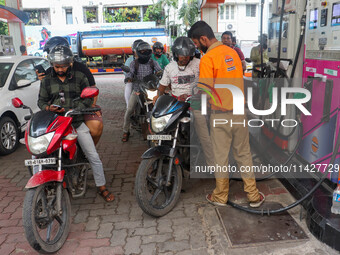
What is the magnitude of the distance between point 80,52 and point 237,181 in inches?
877

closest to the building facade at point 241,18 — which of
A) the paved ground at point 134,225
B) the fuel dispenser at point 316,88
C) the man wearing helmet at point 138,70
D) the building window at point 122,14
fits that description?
the building window at point 122,14

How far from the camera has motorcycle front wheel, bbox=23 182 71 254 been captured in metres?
2.84

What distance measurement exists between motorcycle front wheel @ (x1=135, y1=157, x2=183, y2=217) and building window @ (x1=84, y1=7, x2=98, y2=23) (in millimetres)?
42087

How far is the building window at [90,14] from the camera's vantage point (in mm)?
42281

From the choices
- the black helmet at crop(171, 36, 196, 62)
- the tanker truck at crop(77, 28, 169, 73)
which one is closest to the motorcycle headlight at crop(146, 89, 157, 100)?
the black helmet at crop(171, 36, 196, 62)

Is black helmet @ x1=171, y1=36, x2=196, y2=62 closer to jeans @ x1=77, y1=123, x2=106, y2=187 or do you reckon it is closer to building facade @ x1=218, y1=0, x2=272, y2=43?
jeans @ x1=77, y1=123, x2=106, y2=187

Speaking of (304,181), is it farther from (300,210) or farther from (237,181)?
(237,181)

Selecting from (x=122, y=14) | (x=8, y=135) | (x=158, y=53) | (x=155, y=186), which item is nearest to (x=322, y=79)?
(x=155, y=186)

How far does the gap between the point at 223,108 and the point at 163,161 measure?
0.87m

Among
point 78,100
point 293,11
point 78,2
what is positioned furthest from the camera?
point 78,2

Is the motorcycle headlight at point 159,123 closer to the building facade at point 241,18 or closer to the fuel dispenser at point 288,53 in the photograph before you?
the fuel dispenser at point 288,53

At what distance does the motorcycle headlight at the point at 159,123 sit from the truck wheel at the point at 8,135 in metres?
3.59

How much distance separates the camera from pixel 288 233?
3.28 metres

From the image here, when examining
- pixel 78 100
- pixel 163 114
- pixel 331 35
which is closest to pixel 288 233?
pixel 163 114
